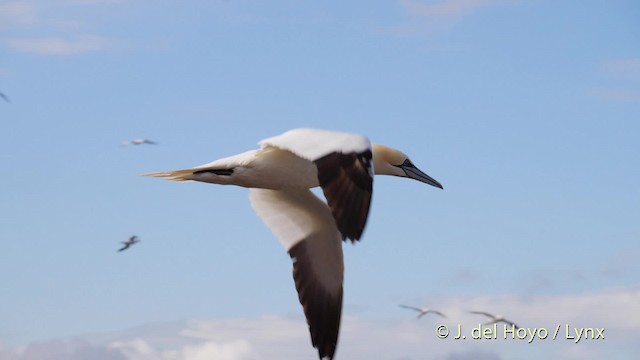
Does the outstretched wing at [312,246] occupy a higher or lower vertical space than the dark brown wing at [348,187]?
lower

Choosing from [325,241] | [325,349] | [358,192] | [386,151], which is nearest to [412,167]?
[386,151]

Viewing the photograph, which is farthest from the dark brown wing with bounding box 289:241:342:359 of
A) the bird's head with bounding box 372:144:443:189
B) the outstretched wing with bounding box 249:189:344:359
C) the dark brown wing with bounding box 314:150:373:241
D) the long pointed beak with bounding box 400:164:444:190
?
the dark brown wing with bounding box 314:150:373:241

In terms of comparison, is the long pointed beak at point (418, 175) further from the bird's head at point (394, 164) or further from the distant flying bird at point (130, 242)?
the distant flying bird at point (130, 242)

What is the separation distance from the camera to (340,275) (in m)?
15.0

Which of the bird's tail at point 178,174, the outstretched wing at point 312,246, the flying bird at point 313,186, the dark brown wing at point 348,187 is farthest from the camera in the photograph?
the outstretched wing at point 312,246

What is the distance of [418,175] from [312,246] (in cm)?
151

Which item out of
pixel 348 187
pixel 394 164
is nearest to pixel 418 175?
pixel 394 164

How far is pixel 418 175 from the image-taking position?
14750 mm

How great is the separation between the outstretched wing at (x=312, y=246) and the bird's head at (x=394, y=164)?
2.89 ft

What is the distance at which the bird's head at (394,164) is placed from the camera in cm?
1456

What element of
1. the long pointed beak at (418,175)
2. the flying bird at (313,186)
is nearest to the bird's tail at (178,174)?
the flying bird at (313,186)

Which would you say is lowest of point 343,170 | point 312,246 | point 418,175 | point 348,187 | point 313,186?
point 312,246

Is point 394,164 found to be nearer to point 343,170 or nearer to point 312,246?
point 312,246

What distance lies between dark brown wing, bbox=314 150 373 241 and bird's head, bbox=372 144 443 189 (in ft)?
10.1
